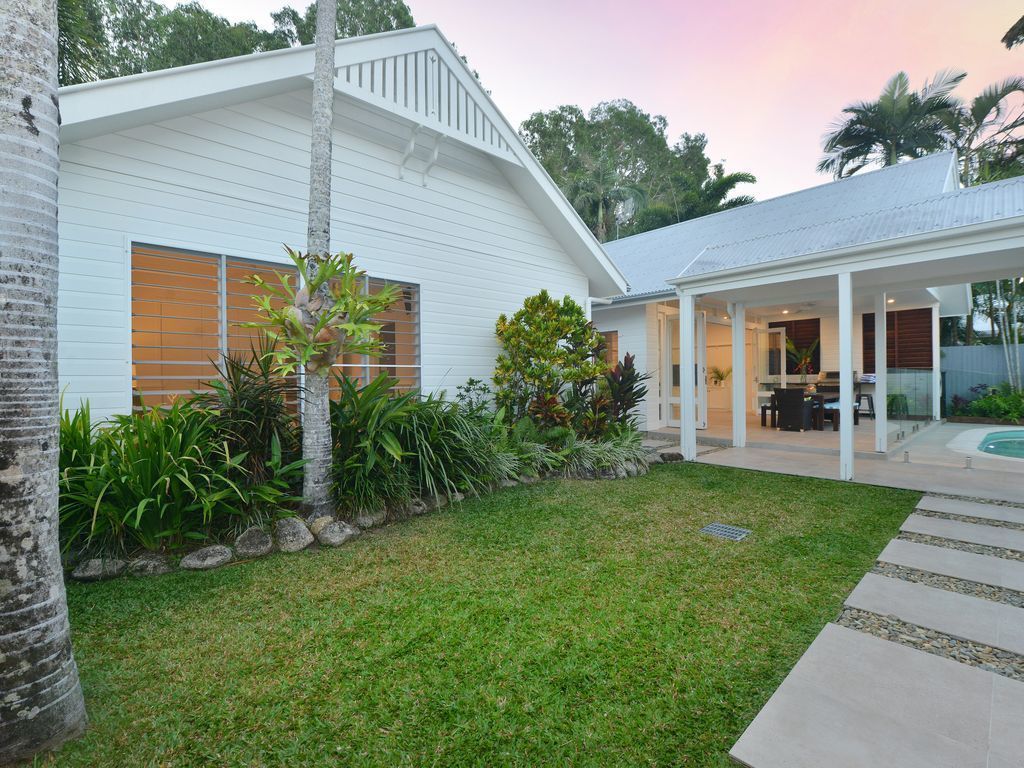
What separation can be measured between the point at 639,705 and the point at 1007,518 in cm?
445

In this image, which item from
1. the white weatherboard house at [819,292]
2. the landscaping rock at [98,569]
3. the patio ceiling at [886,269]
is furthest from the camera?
the white weatherboard house at [819,292]

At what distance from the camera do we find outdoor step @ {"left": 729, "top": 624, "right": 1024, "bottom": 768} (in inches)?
64.1

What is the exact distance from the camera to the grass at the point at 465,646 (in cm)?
169

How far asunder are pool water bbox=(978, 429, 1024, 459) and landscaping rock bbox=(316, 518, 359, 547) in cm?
895

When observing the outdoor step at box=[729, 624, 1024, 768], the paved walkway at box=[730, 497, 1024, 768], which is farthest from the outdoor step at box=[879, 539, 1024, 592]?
the outdoor step at box=[729, 624, 1024, 768]

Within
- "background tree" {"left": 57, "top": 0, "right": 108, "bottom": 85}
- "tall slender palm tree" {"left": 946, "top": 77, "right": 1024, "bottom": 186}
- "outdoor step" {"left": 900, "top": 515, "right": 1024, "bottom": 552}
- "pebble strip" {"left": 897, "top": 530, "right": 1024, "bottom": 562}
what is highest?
"tall slender palm tree" {"left": 946, "top": 77, "right": 1024, "bottom": 186}

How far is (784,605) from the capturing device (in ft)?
8.83

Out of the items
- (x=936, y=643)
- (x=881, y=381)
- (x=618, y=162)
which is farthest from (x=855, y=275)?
(x=618, y=162)

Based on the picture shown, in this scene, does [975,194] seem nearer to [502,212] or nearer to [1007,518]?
[1007,518]

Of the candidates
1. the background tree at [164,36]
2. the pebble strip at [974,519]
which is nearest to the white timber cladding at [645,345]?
the pebble strip at [974,519]

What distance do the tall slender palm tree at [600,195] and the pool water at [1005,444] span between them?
49.3 ft

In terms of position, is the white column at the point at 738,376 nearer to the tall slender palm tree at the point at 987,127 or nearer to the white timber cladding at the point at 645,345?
the white timber cladding at the point at 645,345

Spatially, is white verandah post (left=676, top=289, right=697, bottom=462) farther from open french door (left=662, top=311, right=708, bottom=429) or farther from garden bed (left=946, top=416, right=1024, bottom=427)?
garden bed (left=946, top=416, right=1024, bottom=427)

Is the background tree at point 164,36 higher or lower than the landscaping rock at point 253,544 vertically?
higher
